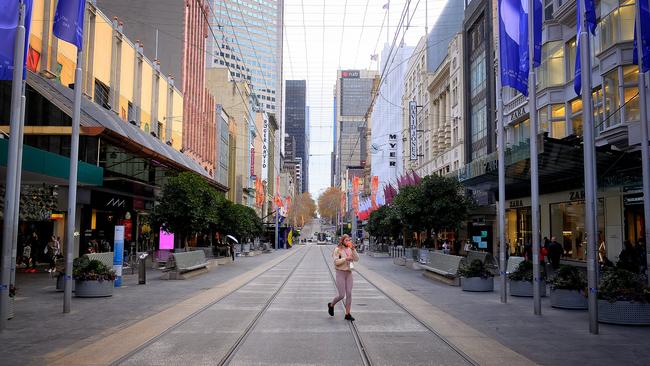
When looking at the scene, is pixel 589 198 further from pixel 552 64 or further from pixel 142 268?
pixel 552 64

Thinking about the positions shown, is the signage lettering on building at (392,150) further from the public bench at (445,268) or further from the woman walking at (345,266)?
the woman walking at (345,266)

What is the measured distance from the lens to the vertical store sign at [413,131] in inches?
2303

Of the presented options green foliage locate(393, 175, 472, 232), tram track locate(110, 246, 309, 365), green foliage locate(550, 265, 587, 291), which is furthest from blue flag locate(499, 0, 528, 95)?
green foliage locate(393, 175, 472, 232)

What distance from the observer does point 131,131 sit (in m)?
31.2

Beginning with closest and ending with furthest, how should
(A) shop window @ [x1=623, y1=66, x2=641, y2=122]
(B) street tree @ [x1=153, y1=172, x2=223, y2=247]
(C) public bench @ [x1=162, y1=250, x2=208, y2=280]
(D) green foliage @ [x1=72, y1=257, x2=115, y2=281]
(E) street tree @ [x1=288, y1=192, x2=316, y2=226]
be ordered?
(D) green foliage @ [x1=72, y1=257, x2=115, y2=281], (A) shop window @ [x1=623, y1=66, x2=641, y2=122], (C) public bench @ [x1=162, y1=250, x2=208, y2=280], (B) street tree @ [x1=153, y1=172, x2=223, y2=247], (E) street tree @ [x1=288, y1=192, x2=316, y2=226]

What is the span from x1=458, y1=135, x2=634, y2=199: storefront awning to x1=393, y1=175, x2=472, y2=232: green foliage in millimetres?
1266

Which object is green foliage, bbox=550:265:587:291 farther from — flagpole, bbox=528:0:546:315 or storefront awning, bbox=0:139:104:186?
storefront awning, bbox=0:139:104:186

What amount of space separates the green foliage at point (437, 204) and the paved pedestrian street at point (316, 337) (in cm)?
1443

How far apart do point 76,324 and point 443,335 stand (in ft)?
23.3

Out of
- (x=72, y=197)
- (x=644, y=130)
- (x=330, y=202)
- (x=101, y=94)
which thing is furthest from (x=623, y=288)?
(x=330, y=202)

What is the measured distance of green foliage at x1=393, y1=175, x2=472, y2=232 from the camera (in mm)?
30031

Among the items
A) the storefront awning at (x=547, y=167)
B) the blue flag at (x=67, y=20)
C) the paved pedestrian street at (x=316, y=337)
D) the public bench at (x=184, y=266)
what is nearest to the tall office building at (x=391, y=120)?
the storefront awning at (x=547, y=167)

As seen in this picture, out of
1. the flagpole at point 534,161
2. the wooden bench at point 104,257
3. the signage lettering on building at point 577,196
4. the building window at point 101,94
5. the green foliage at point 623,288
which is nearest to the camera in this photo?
the green foliage at point 623,288

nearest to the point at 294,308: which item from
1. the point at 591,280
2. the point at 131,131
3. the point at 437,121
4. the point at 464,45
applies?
the point at 591,280
